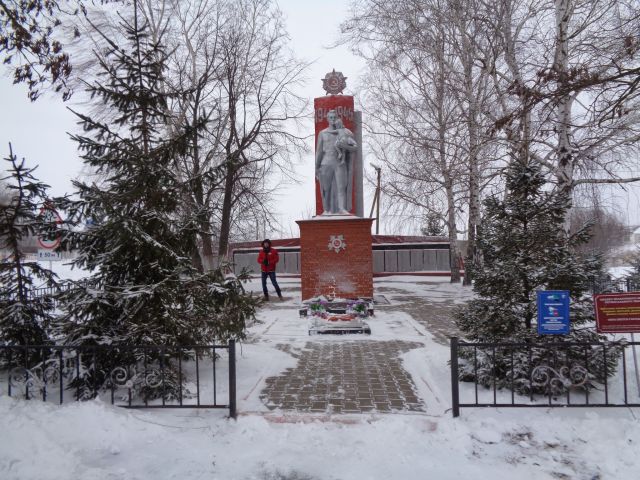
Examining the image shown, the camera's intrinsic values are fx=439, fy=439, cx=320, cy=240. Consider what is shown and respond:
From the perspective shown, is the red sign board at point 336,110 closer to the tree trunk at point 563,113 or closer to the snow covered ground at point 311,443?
the tree trunk at point 563,113

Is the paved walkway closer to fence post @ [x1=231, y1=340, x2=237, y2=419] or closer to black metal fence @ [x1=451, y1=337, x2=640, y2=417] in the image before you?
fence post @ [x1=231, y1=340, x2=237, y2=419]

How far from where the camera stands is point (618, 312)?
4625 millimetres

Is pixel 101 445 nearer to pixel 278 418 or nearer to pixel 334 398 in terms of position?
pixel 278 418

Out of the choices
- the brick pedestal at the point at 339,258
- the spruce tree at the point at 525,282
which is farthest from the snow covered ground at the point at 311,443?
the brick pedestal at the point at 339,258

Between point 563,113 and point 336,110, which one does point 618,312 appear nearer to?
point 563,113

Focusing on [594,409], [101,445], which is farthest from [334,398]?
[594,409]

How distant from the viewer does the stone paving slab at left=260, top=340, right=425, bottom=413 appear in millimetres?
4785

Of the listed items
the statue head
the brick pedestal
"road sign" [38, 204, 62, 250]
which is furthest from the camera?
the statue head

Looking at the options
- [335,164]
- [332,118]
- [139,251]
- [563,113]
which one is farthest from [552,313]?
[332,118]

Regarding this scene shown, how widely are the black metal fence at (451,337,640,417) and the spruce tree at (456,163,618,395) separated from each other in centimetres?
1

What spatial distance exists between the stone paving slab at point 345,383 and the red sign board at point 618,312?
2.13m

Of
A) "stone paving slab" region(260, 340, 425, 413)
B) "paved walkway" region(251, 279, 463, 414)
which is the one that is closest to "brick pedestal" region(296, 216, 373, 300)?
"paved walkway" region(251, 279, 463, 414)

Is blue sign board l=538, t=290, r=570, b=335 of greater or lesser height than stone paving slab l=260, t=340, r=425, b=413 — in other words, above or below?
above

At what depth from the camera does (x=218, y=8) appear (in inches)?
613
